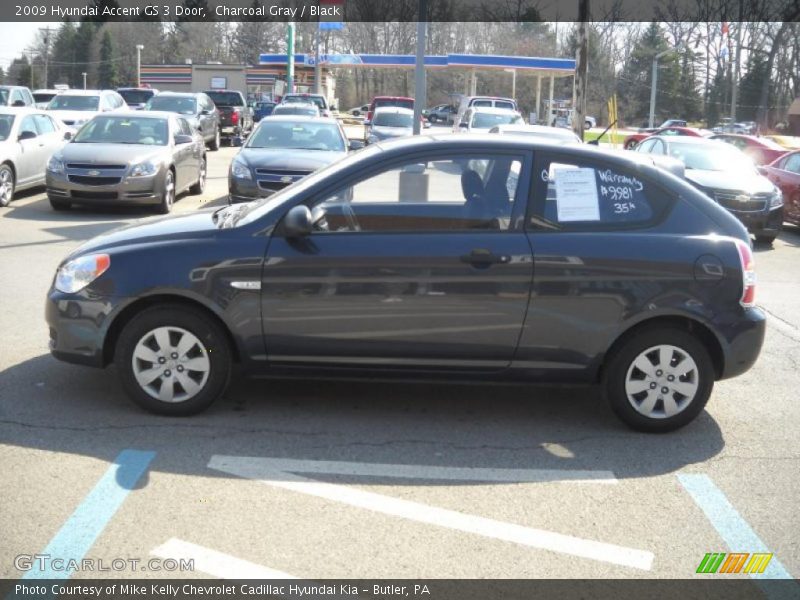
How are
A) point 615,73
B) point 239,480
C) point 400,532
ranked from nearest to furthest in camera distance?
point 400,532, point 239,480, point 615,73

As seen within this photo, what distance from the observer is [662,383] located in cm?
528

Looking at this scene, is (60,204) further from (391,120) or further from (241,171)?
(391,120)

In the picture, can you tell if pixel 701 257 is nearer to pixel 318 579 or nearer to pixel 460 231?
pixel 460 231

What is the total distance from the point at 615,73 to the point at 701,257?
8297 centimetres

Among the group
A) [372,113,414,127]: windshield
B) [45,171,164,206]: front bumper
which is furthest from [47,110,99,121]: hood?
[45,171,164,206]: front bumper

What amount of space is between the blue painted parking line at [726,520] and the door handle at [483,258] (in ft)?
5.04

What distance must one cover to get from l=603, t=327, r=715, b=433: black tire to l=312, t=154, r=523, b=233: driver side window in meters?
1.05

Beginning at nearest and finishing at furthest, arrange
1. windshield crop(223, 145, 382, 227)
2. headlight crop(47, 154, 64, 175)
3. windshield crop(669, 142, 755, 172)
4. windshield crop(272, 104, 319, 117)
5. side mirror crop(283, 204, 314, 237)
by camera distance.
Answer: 1. side mirror crop(283, 204, 314, 237)
2. windshield crop(223, 145, 382, 227)
3. headlight crop(47, 154, 64, 175)
4. windshield crop(669, 142, 755, 172)
5. windshield crop(272, 104, 319, 117)

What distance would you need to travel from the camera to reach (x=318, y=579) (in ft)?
11.6

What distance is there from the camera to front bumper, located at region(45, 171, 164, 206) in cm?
1310

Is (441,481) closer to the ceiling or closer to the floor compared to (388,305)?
closer to the floor

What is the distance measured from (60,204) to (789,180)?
12546mm

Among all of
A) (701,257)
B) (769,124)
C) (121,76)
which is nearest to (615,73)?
(769,124)

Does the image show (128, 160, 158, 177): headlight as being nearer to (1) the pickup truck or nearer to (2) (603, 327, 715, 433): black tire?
(2) (603, 327, 715, 433): black tire
